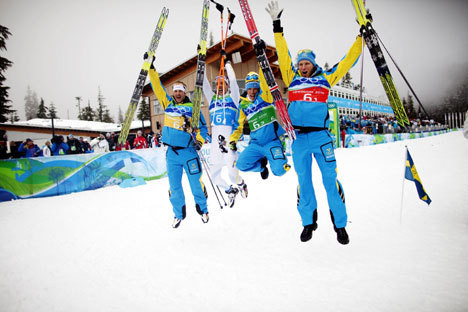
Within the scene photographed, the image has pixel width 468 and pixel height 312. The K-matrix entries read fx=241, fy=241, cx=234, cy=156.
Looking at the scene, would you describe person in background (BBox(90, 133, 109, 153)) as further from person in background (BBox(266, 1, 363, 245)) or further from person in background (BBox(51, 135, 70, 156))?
person in background (BBox(266, 1, 363, 245))

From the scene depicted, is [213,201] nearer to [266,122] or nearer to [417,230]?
[266,122]

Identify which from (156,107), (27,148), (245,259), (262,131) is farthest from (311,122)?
(156,107)

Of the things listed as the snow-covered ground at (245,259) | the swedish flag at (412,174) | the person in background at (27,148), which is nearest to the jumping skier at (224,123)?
the snow-covered ground at (245,259)

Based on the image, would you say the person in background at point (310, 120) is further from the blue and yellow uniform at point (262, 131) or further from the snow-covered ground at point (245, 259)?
the blue and yellow uniform at point (262, 131)

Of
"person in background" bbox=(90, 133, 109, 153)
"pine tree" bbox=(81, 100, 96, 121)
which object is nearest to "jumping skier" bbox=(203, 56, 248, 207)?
"person in background" bbox=(90, 133, 109, 153)

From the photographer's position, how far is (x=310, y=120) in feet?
10.4

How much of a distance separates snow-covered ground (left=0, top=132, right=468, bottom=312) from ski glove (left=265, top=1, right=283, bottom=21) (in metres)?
3.07

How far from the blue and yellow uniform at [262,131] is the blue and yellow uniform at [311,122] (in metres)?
0.79

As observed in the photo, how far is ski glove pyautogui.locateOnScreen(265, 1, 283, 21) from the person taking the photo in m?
3.30

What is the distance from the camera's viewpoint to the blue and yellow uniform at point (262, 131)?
4090 millimetres

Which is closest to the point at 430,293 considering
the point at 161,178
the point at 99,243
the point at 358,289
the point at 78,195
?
the point at 358,289

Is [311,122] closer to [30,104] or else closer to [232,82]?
[232,82]

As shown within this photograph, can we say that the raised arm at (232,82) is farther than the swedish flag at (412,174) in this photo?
Yes

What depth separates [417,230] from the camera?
3.27 meters
